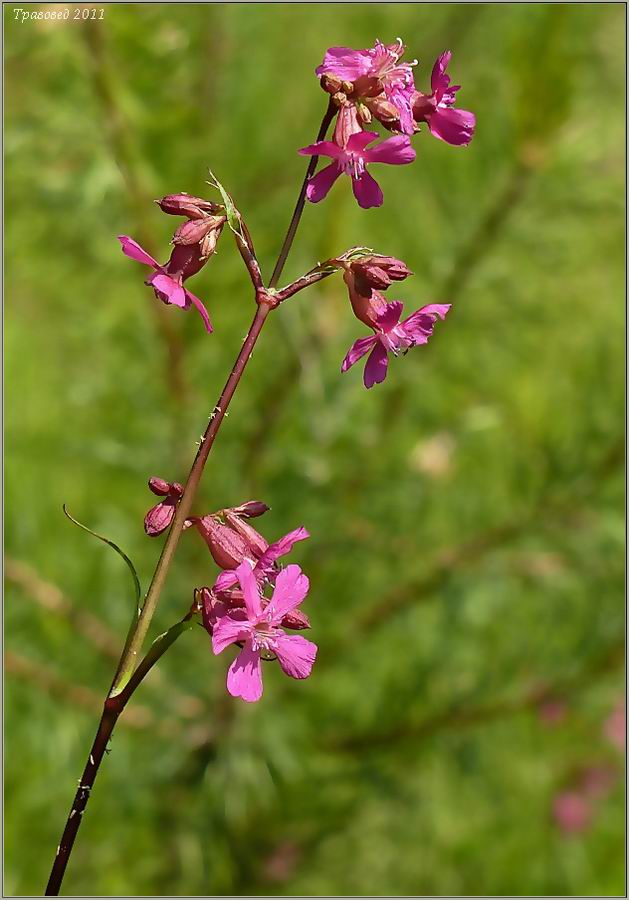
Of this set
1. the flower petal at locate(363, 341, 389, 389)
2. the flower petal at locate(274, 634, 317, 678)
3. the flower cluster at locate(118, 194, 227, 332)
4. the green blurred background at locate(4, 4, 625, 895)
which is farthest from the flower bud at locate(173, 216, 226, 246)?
the green blurred background at locate(4, 4, 625, 895)

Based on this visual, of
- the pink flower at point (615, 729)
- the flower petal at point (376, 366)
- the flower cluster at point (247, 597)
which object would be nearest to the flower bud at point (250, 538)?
the flower cluster at point (247, 597)

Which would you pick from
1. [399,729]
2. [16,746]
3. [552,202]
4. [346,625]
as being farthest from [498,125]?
[16,746]

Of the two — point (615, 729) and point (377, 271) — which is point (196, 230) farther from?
point (615, 729)

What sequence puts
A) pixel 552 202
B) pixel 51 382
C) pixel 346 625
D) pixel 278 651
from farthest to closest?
pixel 51 382
pixel 346 625
pixel 552 202
pixel 278 651

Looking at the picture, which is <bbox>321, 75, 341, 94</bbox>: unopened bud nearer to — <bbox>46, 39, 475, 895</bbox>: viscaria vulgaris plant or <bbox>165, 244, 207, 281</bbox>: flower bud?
<bbox>46, 39, 475, 895</bbox>: viscaria vulgaris plant

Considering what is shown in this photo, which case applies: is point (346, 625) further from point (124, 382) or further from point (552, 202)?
point (552, 202)

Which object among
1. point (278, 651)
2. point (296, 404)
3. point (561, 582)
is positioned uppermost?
point (296, 404)

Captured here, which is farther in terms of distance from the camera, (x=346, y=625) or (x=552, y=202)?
(x=346, y=625)

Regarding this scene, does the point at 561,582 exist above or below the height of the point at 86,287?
below

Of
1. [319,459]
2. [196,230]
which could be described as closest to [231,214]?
[196,230]
